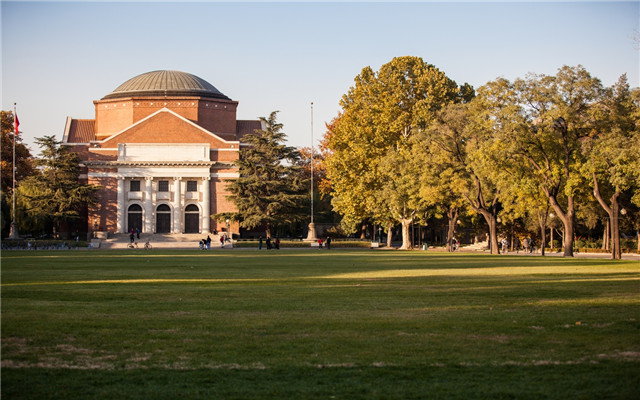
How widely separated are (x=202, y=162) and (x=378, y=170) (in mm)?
36330

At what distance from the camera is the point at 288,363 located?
9602 mm

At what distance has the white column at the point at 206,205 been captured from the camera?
9444 cm

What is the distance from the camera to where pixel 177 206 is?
3745 inches

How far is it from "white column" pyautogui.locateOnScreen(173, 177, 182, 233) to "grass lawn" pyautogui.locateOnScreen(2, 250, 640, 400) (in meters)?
75.1

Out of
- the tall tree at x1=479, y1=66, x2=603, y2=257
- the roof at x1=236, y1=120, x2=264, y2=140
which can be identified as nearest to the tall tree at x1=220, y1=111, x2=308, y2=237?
the roof at x1=236, y1=120, x2=264, y2=140

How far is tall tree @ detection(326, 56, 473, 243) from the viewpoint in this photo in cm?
6475

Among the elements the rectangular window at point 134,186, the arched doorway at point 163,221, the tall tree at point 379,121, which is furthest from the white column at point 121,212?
the tall tree at point 379,121

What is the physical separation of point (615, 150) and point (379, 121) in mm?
27810

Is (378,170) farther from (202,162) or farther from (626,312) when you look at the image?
(626,312)

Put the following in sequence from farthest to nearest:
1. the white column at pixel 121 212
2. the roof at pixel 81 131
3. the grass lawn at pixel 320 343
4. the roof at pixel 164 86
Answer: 1. the roof at pixel 81 131
2. the roof at pixel 164 86
3. the white column at pixel 121 212
4. the grass lawn at pixel 320 343

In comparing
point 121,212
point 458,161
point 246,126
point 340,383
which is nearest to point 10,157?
point 121,212

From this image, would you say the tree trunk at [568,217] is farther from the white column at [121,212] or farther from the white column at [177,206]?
the white column at [121,212]

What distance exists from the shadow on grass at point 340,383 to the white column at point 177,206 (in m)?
86.6

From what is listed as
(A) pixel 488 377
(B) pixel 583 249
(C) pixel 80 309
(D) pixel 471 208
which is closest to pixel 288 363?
(A) pixel 488 377
